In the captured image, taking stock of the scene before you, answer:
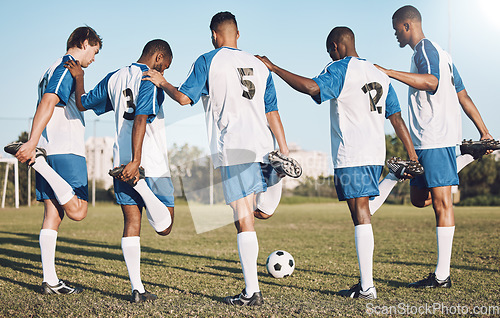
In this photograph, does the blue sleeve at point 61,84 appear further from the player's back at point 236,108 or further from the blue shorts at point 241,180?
the blue shorts at point 241,180

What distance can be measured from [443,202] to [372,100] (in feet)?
4.61

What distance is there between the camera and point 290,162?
3699 mm

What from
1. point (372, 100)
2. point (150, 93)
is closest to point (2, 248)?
point (150, 93)

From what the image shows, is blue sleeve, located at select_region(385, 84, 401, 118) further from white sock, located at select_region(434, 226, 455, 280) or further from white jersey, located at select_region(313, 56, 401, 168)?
white sock, located at select_region(434, 226, 455, 280)

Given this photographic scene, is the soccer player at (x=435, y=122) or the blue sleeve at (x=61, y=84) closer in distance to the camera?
the blue sleeve at (x=61, y=84)

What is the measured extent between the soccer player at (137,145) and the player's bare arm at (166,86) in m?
0.09

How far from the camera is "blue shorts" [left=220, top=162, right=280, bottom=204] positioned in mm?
3760

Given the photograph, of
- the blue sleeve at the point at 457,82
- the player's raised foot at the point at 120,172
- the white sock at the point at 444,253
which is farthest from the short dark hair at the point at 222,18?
the white sock at the point at 444,253

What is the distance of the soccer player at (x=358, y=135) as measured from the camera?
3.96 meters

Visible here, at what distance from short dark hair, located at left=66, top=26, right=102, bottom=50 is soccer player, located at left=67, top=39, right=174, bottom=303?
669mm

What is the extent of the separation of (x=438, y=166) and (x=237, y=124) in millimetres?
2188

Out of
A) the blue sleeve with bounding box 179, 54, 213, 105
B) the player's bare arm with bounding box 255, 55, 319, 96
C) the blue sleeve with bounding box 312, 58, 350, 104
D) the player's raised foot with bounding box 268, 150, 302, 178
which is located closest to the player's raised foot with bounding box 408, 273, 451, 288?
the player's raised foot with bounding box 268, 150, 302, 178

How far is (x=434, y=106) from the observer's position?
4.64 meters

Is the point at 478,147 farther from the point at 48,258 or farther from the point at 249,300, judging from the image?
the point at 48,258
